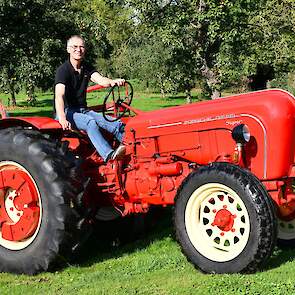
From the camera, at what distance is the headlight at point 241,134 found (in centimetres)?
457

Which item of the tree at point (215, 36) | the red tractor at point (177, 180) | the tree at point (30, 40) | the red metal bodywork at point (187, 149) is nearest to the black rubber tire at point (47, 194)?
the red tractor at point (177, 180)

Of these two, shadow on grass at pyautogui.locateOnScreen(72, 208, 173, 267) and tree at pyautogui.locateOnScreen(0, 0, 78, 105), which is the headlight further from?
tree at pyautogui.locateOnScreen(0, 0, 78, 105)

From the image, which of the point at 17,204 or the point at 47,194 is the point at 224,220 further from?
the point at 17,204

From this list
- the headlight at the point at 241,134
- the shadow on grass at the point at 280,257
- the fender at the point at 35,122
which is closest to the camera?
the headlight at the point at 241,134

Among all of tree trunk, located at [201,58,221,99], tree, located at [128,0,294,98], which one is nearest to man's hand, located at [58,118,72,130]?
tree, located at [128,0,294,98]

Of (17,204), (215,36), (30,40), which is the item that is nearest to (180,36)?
(215,36)

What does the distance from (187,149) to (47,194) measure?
135cm

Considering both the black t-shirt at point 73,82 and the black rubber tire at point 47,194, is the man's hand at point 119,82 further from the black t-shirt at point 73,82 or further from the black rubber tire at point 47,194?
the black rubber tire at point 47,194

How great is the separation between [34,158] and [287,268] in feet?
7.90

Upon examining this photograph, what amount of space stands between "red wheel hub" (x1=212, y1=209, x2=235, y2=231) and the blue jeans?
1.30m

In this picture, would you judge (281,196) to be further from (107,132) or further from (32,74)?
(32,74)

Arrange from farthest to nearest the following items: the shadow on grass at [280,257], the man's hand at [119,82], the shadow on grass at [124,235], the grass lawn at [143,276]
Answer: the shadow on grass at [124,235] < the man's hand at [119,82] < the shadow on grass at [280,257] < the grass lawn at [143,276]

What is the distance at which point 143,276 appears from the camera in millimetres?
A: 4738

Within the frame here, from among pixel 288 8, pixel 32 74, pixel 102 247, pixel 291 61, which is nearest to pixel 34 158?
pixel 102 247
